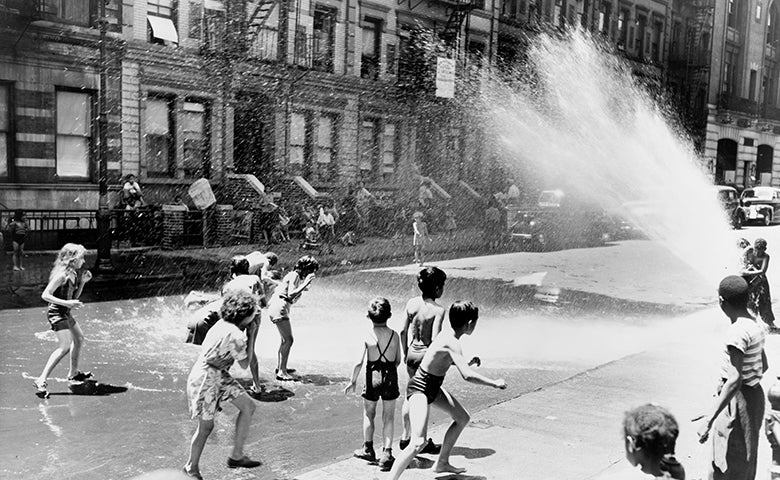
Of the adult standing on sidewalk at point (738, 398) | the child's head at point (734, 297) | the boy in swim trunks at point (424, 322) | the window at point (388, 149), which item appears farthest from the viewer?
the window at point (388, 149)

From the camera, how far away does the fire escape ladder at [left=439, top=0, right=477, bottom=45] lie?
105 feet

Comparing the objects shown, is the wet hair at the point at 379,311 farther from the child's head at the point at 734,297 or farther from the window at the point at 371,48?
the window at the point at 371,48

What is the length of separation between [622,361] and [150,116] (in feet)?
60.6

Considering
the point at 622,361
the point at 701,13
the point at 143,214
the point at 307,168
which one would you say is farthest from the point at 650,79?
the point at 622,361

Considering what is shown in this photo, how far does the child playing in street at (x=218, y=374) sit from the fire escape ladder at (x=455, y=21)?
28244mm

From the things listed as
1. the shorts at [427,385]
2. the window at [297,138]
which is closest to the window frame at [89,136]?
the window at [297,138]

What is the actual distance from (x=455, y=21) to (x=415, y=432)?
94.8 feet

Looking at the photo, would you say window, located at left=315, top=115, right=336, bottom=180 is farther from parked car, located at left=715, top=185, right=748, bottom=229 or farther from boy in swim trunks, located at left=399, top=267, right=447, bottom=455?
boy in swim trunks, located at left=399, top=267, right=447, bottom=455

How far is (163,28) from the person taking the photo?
934 inches

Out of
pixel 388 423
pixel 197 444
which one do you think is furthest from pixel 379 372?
pixel 197 444

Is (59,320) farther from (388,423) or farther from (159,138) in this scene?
(159,138)

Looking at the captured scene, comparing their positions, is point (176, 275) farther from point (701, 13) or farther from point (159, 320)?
point (701, 13)

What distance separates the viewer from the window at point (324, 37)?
1116 inches

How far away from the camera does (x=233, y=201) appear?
25266mm
